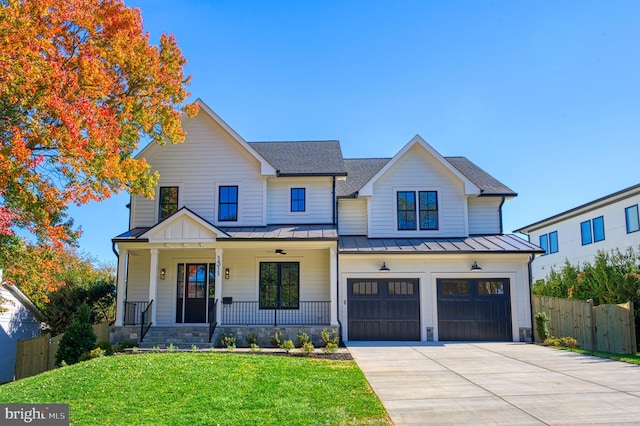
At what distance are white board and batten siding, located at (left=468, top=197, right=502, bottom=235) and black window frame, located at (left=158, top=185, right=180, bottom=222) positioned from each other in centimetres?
1081

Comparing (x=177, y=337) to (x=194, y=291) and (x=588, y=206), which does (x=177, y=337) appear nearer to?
Result: (x=194, y=291)

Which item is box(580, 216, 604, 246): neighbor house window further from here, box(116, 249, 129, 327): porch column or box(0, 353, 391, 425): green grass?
box(116, 249, 129, 327): porch column

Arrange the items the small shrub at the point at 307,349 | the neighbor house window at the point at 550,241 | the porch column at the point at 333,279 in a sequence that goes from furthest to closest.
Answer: the neighbor house window at the point at 550,241
the porch column at the point at 333,279
the small shrub at the point at 307,349

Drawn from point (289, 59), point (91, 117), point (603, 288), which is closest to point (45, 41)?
point (91, 117)

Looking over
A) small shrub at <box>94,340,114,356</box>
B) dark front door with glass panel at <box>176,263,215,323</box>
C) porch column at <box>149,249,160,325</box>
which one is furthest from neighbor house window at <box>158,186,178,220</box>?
small shrub at <box>94,340,114,356</box>

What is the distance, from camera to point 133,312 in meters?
17.1

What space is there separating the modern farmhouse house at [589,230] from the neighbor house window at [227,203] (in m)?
12.6

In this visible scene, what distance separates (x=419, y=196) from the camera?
Answer: 18.6m

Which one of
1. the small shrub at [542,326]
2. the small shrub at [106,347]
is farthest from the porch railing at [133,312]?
the small shrub at [542,326]

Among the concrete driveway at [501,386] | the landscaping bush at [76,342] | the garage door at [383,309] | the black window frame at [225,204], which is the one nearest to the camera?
the concrete driveway at [501,386]

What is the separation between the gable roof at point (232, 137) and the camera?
1784 cm

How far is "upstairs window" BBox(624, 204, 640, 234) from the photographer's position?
2062 centimetres

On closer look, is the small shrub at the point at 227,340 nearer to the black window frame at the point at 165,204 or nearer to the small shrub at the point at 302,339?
the small shrub at the point at 302,339

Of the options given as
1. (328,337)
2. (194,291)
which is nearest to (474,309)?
(328,337)
